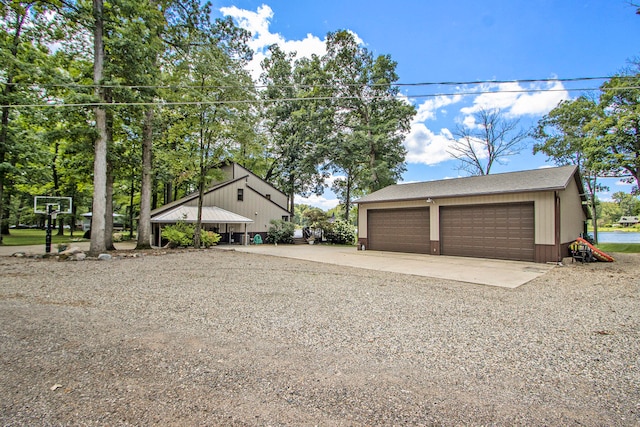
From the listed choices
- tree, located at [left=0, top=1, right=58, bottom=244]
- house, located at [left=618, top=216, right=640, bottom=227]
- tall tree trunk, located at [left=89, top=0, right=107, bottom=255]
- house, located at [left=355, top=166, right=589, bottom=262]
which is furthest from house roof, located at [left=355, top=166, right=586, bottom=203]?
house, located at [left=618, top=216, right=640, bottom=227]

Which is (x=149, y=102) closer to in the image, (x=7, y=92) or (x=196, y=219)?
(x=196, y=219)

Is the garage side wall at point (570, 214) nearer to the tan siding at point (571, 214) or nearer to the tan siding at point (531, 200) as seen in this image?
the tan siding at point (571, 214)

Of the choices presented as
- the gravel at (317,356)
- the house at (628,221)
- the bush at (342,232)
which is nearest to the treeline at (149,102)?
the bush at (342,232)

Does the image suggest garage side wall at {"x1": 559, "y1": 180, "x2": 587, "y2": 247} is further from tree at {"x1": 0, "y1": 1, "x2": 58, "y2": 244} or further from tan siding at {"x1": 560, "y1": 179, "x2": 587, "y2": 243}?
tree at {"x1": 0, "y1": 1, "x2": 58, "y2": 244}

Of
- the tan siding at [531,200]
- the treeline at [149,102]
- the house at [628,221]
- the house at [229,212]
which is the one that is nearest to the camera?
the tan siding at [531,200]

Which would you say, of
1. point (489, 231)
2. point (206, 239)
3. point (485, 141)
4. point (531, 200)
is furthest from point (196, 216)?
point (485, 141)

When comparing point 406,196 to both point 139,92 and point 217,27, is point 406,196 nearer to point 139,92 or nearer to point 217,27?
point 139,92

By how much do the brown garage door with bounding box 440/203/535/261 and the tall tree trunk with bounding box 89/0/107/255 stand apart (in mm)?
13536

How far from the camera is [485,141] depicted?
22297mm

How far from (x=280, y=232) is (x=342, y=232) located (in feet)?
14.5

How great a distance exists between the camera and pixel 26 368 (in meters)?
2.70

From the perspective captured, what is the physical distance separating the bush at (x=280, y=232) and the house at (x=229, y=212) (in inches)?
30.8

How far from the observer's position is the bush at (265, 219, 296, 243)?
20859 millimetres

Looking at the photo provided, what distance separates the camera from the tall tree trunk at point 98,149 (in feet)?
35.4
